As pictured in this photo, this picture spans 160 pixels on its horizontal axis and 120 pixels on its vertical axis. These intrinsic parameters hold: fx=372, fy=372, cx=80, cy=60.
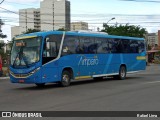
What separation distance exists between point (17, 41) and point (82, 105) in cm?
845

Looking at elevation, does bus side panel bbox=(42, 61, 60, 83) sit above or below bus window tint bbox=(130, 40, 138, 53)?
below

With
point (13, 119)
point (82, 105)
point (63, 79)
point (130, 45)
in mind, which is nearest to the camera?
point (13, 119)

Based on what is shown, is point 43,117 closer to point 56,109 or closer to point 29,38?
Result: point 56,109

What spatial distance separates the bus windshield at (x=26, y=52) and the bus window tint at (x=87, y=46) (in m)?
3.32

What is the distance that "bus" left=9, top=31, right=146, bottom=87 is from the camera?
1856cm

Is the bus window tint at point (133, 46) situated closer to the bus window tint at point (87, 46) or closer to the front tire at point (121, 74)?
the front tire at point (121, 74)

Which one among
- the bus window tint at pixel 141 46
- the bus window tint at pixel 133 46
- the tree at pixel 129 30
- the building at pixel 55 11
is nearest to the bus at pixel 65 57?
the bus window tint at pixel 133 46

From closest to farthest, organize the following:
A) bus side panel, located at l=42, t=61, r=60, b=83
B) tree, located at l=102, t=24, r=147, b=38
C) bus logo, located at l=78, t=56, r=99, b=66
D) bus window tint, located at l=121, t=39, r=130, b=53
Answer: bus side panel, located at l=42, t=61, r=60, b=83 < bus logo, located at l=78, t=56, r=99, b=66 < bus window tint, located at l=121, t=39, r=130, b=53 < tree, located at l=102, t=24, r=147, b=38

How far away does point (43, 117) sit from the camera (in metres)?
9.98

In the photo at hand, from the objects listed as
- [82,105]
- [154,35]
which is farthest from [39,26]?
[154,35]

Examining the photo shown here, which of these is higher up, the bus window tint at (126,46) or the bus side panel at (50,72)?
the bus window tint at (126,46)

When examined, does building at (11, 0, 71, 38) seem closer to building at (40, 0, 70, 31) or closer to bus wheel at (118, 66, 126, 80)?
building at (40, 0, 70, 31)

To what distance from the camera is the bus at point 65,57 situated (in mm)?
18562

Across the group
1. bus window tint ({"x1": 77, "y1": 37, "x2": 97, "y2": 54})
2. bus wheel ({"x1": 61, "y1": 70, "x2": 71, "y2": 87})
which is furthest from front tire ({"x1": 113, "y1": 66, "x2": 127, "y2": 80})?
bus wheel ({"x1": 61, "y1": 70, "x2": 71, "y2": 87})
